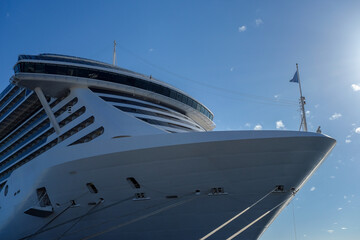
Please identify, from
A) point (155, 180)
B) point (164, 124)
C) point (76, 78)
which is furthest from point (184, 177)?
point (76, 78)

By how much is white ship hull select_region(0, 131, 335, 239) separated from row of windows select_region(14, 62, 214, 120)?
6079mm

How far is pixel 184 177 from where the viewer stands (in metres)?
10.8

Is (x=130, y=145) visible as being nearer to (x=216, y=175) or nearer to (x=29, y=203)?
(x=216, y=175)

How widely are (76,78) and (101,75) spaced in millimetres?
1339

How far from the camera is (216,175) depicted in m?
10.7

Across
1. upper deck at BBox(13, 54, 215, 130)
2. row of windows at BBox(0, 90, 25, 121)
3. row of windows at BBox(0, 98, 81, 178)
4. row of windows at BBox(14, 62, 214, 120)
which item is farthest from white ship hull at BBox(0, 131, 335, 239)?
row of windows at BBox(0, 90, 25, 121)

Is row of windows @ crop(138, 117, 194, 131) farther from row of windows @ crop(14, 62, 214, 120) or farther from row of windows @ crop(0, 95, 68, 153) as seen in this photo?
row of windows @ crop(0, 95, 68, 153)

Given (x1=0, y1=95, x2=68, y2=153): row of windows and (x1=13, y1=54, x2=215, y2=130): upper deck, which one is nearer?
(x1=13, y1=54, x2=215, y2=130): upper deck

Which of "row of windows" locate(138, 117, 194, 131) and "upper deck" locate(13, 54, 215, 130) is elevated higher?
"upper deck" locate(13, 54, 215, 130)

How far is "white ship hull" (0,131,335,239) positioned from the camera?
10.4 metres

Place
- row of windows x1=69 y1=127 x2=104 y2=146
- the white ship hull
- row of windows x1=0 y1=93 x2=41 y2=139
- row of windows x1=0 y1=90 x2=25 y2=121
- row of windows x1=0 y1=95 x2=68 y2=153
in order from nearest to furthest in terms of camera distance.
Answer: the white ship hull, row of windows x1=69 y1=127 x2=104 y2=146, row of windows x1=0 y1=95 x2=68 y2=153, row of windows x1=0 y1=93 x2=41 y2=139, row of windows x1=0 y1=90 x2=25 y2=121

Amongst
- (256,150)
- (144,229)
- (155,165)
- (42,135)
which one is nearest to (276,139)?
(256,150)

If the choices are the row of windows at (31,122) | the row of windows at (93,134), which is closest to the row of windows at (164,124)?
the row of windows at (93,134)

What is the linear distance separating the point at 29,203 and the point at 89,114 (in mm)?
4487
